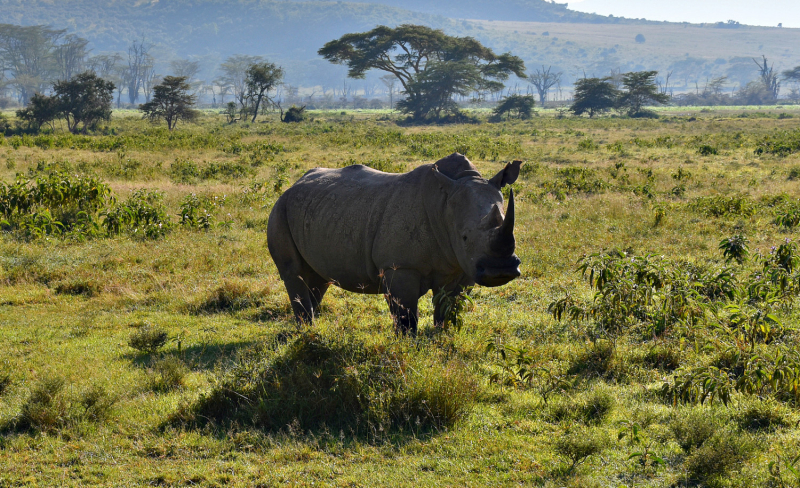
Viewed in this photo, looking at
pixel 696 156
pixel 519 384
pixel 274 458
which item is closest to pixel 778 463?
pixel 519 384

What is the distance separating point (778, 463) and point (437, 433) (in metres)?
2.17

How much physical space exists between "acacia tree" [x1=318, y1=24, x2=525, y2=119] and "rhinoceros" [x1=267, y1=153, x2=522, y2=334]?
5940cm

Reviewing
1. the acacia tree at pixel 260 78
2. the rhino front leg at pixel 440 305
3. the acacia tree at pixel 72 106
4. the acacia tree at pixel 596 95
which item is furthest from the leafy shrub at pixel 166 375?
the acacia tree at pixel 596 95

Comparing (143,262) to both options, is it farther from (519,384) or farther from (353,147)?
(353,147)

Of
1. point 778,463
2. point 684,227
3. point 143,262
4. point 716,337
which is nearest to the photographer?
point 778,463

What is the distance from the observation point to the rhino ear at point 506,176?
5438 mm

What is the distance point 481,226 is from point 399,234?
3.56ft

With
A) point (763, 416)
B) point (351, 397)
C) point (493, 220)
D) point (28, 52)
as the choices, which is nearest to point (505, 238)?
point (493, 220)

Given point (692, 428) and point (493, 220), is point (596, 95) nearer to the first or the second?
point (493, 220)

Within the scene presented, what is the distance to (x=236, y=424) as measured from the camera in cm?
463

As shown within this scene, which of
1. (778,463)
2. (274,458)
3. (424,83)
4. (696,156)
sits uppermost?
(424,83)

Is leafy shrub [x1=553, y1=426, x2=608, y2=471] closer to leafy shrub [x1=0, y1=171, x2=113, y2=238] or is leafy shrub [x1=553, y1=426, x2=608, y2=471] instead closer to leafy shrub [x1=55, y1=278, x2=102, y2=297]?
leafy shrub [x1=55, y1=278, x2=102, y2=297]

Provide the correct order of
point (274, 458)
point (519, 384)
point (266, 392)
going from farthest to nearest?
point (519, 384), point (266, 392), point (274, 458)

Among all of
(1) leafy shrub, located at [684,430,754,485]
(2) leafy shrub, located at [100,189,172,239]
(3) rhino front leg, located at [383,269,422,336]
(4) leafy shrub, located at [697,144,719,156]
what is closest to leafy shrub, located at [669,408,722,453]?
(1) leafy shrub, located at [684,430,754,485]
